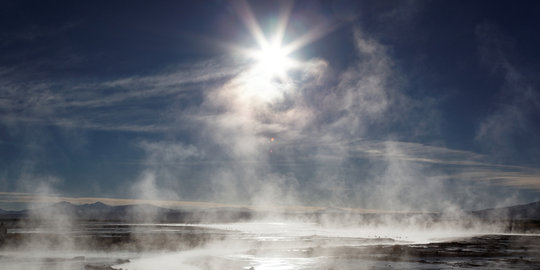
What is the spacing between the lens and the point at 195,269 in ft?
107

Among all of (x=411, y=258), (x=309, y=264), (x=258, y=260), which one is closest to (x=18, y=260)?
(x=258, y=260)

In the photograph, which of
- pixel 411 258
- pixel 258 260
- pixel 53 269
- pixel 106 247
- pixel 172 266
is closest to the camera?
pixel 53 269

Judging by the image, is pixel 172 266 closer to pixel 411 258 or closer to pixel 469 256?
pixel 411 258

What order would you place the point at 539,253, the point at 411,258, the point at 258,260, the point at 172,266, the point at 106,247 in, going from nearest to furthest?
the point at 172,266
the point at 258,260
the point at 411,258
the point at 539,253
the point at 106,247

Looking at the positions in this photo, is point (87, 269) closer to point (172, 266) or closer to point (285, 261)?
point (172, 266)

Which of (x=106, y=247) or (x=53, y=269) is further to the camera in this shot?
(x=106, y=247)

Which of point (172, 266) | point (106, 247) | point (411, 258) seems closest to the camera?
point (172, 266)

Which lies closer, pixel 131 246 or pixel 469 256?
pixel 469 256

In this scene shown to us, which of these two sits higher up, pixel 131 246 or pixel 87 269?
pixel 131 246

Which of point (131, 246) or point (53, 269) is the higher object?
point (131, 246)

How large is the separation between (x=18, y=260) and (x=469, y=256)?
40.5 metres

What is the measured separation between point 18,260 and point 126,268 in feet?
36.0

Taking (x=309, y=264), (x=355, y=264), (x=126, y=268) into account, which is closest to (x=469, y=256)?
(x=355, y=264)

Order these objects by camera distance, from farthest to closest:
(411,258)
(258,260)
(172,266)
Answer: (411,258)
(258,260)
(172,266)
